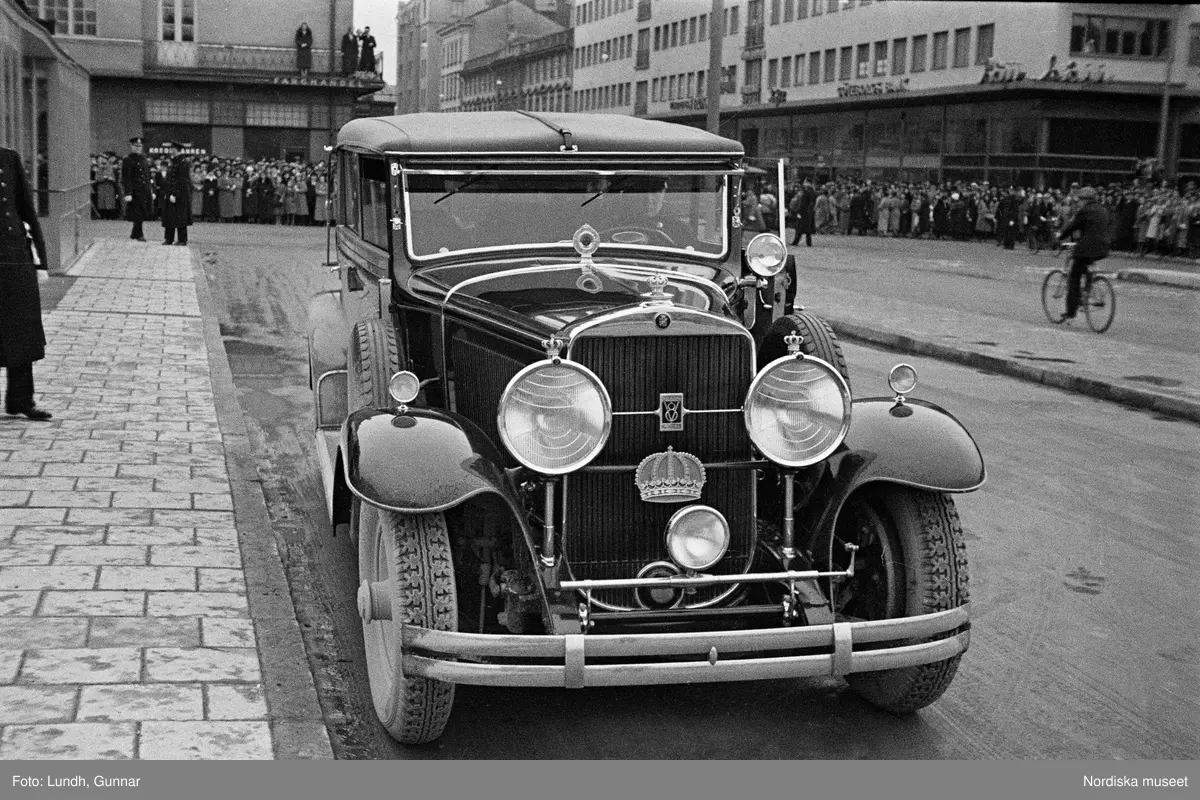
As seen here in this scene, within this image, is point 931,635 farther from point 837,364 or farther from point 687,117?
point 687,117

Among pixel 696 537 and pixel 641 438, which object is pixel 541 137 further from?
pixel 696 537

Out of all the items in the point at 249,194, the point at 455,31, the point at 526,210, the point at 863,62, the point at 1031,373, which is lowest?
the point at 1031,373

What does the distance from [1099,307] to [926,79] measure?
31974mm

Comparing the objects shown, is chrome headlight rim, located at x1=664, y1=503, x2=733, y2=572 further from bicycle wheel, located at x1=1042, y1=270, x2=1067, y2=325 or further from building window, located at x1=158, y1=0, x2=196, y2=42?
building window, located at x1=158, y1=0, x2=196, y2=42

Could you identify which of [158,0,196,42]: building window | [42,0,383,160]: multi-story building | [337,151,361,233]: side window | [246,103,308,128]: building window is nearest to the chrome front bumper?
[337,151,361,233]: side window

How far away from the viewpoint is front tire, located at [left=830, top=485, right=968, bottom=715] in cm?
465

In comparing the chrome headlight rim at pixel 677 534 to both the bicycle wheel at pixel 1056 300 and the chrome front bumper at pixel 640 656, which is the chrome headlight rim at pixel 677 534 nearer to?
the chrome front bumper at pixel 640 656

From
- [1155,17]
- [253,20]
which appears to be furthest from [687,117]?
[253,20]

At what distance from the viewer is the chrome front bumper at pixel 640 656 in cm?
412

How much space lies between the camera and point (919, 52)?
1874 inches

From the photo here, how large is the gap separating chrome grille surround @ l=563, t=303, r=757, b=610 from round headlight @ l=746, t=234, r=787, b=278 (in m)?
1.10

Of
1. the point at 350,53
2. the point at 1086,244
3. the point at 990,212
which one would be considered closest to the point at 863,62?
the point at 990,212

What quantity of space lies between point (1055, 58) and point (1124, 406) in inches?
1271

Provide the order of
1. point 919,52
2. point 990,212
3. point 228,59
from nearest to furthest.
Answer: point 228,59 → point 990,212 → point 919,52
